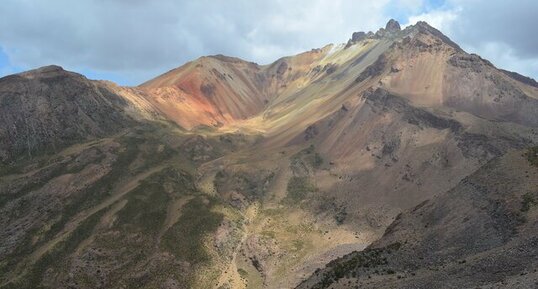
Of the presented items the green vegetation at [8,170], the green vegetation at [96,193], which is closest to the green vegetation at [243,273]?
the green vegetation at [96,193]

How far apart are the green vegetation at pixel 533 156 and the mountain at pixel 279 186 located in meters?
1.49

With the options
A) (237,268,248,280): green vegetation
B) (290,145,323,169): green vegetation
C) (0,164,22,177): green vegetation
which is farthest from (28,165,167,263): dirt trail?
(290,145,323,169): green vegetation

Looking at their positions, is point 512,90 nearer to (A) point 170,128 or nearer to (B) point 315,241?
(B) point 315,241

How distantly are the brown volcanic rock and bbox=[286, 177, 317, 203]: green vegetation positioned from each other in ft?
185

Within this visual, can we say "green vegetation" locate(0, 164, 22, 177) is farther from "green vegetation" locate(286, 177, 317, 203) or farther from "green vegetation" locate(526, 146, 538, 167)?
"green vegetation" locate(526, 146, 538, 167)

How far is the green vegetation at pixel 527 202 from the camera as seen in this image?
2130 inches

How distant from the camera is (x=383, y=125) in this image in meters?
140

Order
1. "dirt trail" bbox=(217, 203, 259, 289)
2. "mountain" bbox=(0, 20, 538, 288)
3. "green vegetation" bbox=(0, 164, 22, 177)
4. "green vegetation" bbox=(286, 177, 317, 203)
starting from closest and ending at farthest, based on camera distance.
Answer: "mountain" bbox=(0, 20, 538, 288) → "dirt trail" bbox=(217, 203, 259, 289) → "green vegetation" bbox=(0, 164, 22, 177) → "green vegetation" bbox=(286, 177, 317, 203)

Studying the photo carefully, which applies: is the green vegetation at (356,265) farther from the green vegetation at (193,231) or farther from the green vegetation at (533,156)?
the green vegetation at (193,231)

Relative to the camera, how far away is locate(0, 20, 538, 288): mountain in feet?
196

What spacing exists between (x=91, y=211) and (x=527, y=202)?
275 ft

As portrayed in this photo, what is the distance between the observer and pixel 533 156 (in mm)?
62250

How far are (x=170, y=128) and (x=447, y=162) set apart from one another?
291 feet

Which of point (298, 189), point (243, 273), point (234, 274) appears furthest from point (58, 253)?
point (298, 189)
